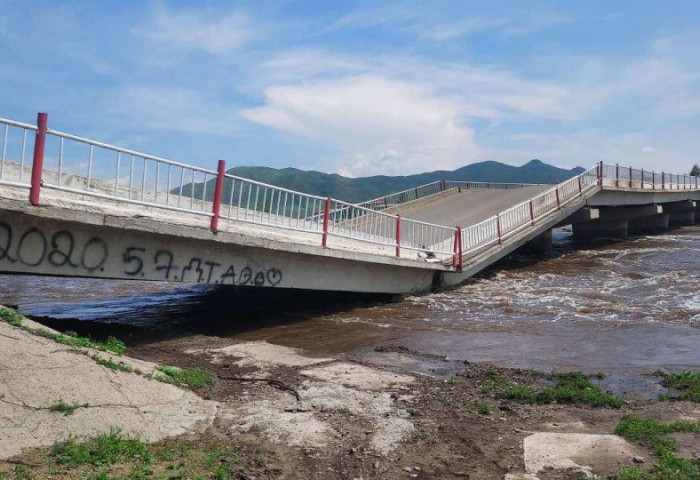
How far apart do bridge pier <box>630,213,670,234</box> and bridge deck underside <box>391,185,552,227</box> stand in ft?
26.3

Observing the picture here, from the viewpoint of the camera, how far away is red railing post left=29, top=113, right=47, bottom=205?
738cm

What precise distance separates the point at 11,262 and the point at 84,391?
3.47 meters

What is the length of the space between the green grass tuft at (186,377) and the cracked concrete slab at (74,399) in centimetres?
25

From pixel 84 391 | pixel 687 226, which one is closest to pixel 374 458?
pixel 84 391

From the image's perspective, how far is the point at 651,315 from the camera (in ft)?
39.7

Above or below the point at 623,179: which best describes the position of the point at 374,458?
below

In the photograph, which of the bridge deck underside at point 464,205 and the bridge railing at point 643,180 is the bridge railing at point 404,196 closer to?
the bridge deck underside at point 464,205

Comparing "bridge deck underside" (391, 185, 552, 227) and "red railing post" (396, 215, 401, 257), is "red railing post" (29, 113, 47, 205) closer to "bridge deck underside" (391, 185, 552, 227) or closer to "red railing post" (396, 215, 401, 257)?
"red railing post" (396, 215, 401, 257)

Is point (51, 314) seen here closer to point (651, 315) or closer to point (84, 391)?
point (84, 391)

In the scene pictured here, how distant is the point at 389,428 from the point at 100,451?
240 centimetres

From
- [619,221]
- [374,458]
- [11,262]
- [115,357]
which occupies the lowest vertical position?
[374,458]

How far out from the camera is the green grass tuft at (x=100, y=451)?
160 inches

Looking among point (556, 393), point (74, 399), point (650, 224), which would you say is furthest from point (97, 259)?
point (650, 224)

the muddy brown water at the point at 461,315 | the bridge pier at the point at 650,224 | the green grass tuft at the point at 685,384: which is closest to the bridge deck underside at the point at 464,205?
the muddy brown water at the point at 461,315
